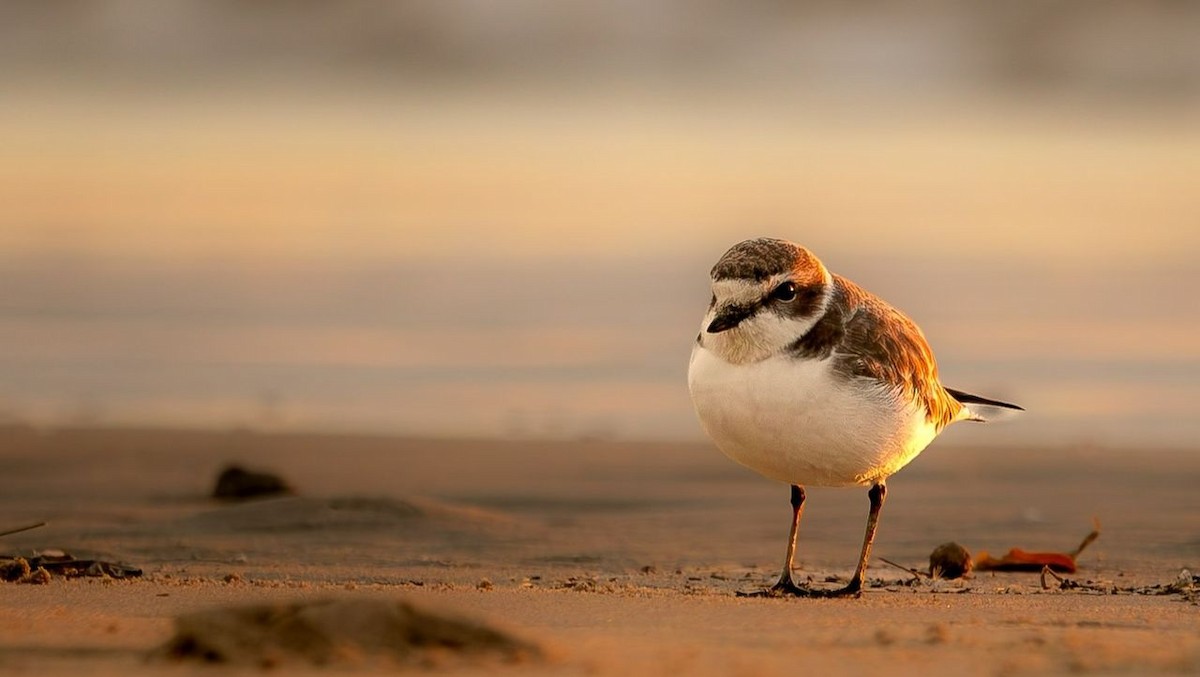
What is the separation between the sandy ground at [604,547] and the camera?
477 cm

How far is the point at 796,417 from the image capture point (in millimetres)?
6375

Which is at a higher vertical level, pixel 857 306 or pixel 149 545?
pixel 857 306

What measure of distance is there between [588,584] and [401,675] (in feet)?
8.17

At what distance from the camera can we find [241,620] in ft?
14.6

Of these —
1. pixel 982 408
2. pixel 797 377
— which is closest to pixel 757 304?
pixel 797 377

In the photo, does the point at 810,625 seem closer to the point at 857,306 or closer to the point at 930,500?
the point at 857,306

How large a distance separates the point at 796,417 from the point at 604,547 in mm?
2311

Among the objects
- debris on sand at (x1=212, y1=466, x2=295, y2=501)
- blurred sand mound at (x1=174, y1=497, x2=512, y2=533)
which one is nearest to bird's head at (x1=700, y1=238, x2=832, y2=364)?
blurred sand mound at (x1=174, y1=497, x2=512, y2=533)

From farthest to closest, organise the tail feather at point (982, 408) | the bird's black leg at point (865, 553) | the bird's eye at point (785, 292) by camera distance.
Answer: the tail feather at point (982, 408), the bird's black leg at point (865, 553), the bird's eye at point (785, 292)

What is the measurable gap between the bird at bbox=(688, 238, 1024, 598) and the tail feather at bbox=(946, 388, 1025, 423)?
1108mm

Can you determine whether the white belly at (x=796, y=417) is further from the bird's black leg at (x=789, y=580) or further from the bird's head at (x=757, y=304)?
the bird's black leg at (x=789, y=580)

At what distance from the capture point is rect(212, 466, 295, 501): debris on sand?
1006 cm

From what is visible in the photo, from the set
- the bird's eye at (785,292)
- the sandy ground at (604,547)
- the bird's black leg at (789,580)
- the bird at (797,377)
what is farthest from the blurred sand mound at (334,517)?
the bird's eye at (785,292)

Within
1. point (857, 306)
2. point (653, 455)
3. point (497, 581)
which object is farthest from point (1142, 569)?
point (653, 455)
